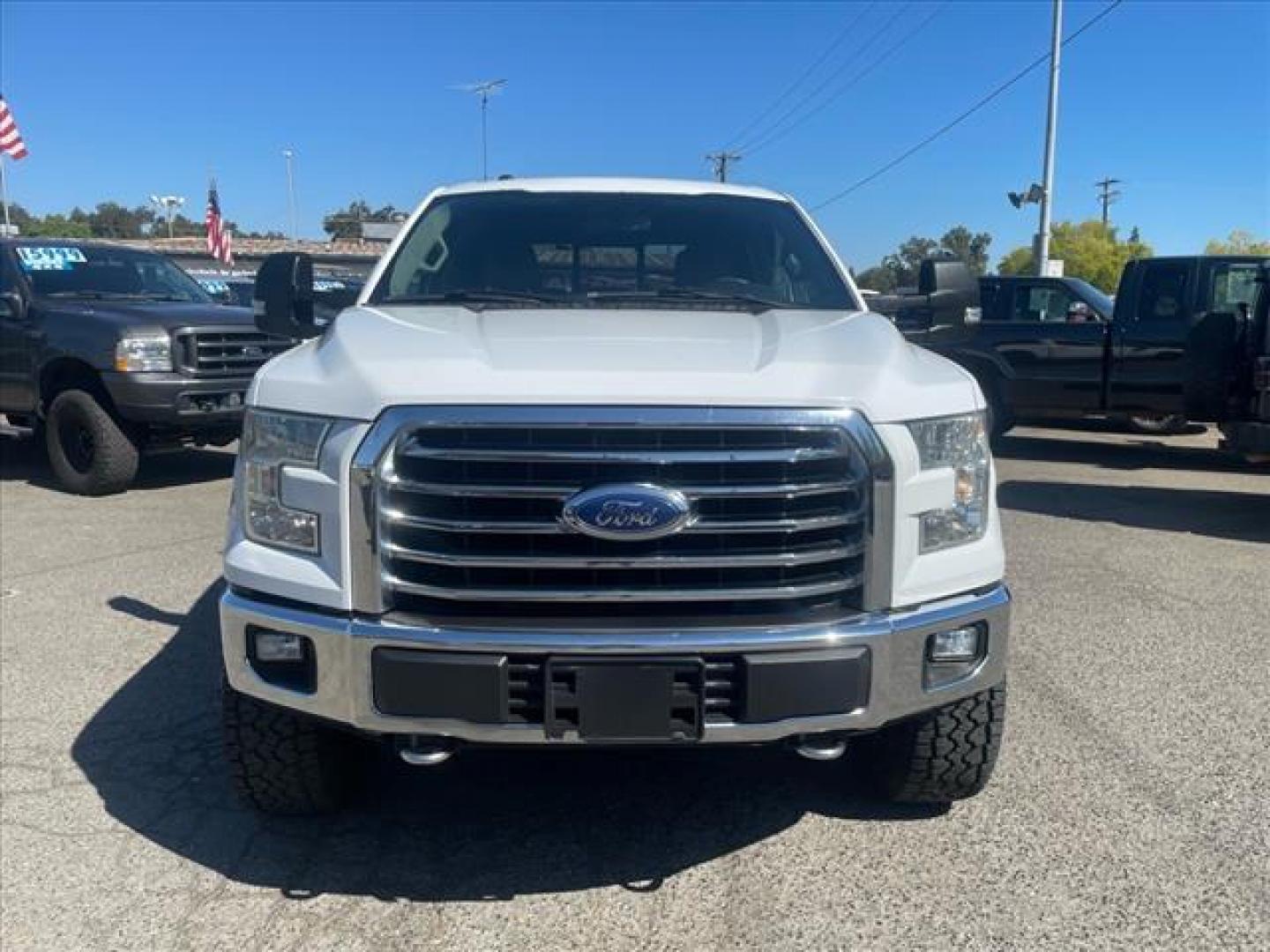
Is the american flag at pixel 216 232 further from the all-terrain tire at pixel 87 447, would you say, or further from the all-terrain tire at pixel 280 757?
the all-terrain tire at pixel 280 757

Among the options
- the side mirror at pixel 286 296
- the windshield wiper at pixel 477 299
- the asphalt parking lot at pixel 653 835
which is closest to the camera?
the asphalt parking lot at pixel 653 835

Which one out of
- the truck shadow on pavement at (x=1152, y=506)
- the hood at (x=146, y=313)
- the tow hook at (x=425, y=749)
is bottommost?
the truck shadow on pavement at (x=1152, y=506)

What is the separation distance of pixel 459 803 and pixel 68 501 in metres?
6.21

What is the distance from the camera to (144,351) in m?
A: 8.12

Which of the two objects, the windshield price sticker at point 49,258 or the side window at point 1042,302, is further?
the side window at point 1042,302

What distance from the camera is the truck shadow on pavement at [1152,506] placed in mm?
7516

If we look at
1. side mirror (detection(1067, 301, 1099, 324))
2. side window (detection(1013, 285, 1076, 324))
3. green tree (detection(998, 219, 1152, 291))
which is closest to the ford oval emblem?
side mirror (detection(1067, 301, 1099, 324))

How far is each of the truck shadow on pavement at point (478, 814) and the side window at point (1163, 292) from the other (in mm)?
8208

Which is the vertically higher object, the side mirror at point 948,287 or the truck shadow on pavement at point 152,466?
the side mirror at point 948,287

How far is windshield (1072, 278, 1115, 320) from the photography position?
10.9m

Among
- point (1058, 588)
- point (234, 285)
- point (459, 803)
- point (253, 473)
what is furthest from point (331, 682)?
point (234, 285)

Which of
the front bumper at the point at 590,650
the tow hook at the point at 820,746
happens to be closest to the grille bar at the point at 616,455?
the front bumper at the point at 590,650

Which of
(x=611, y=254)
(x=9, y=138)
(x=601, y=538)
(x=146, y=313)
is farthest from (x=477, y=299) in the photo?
(x=9, y=138)

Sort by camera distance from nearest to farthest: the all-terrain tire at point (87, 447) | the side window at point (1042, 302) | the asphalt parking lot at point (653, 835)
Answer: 1. the asphalt parking lot at point (653, 835)
2. the all-terrain tire at point (87, 447)
3. the side window at point (1042, 302)
